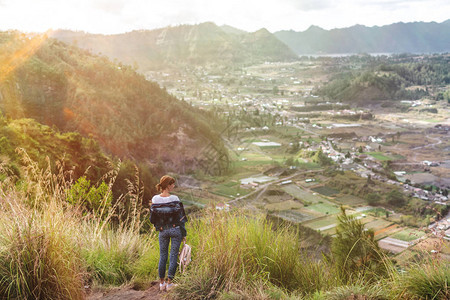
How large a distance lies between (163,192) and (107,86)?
40.2 m

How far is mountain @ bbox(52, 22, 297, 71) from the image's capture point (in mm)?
116312

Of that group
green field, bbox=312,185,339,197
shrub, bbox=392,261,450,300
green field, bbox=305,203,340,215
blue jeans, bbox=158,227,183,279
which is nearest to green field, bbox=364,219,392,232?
green field, bbox=305,203,340,215

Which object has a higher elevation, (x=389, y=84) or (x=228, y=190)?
(x=389, y=84)

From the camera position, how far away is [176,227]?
13.4 feet

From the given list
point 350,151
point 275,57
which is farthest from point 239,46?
point 350,151

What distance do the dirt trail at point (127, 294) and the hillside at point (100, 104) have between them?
2034cm

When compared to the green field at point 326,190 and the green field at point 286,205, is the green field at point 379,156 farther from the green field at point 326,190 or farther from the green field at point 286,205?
the green field at point 286,205

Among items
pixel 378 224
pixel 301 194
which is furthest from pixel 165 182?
pixel 301 194

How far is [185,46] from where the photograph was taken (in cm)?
14038

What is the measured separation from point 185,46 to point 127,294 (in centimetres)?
14397

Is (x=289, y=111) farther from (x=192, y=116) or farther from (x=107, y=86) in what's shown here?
(x=107, y=86)

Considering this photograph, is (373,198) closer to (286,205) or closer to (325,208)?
(325,208)

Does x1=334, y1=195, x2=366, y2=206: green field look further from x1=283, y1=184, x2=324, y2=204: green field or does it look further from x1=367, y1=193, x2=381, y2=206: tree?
x1=283, y1=184, x2=324, y2=204: green field

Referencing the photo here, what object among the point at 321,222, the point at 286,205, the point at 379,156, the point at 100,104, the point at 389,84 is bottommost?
the point at 379,156
